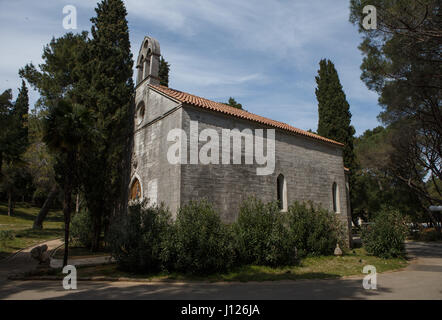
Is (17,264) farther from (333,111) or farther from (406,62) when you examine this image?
(333,111)

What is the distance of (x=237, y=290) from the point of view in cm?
856

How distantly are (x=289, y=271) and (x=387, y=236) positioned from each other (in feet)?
25.3

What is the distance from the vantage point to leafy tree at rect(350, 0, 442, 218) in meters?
12.3

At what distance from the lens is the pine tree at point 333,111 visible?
2684 cm

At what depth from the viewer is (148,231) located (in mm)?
10766

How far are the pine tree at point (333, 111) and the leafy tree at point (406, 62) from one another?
5122 mm

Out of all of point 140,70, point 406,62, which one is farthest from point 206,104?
point 406,62

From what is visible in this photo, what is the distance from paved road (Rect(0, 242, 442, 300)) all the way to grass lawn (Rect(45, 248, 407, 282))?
2.14 ft

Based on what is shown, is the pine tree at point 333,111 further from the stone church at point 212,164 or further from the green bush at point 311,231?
the green bush at point 311,231

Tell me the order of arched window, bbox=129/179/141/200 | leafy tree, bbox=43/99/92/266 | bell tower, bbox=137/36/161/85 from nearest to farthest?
1. leafy tree, bbox=43/99/92/266
2. arched window, bbox=129/179/141/200
3. bell tower, bbox=137/36/161/85

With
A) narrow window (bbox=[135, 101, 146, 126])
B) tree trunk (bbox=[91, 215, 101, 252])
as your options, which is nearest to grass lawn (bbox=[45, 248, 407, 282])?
tree trunk (bbox=[91, 215, 101, 252])

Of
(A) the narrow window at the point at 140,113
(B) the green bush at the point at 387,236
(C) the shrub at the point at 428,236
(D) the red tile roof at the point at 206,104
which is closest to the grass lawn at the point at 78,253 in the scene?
(A) the narrow window at the point at 140,113

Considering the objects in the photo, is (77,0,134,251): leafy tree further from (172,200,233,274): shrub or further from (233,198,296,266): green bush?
(233,198,296,266): green bush
